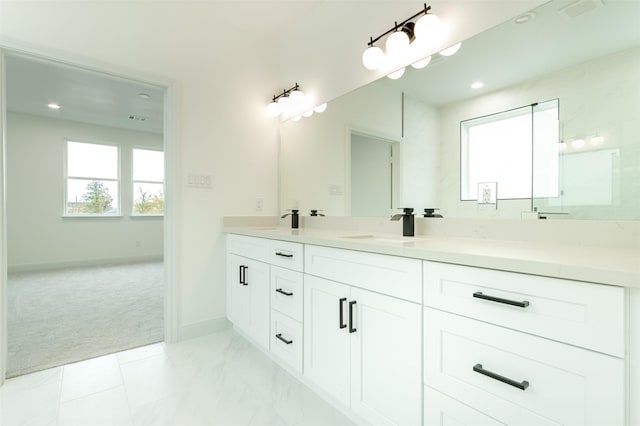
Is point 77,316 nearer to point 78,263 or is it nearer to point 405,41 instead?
point 78,263

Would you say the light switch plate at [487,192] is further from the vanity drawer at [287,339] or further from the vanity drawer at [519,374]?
the vanity drawer at [287,339]

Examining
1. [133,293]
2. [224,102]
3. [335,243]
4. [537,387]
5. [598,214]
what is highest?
[224,102]

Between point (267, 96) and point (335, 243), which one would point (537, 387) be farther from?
point (267, 96)

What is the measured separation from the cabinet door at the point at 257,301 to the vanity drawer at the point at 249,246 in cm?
5

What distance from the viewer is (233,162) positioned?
257 cm

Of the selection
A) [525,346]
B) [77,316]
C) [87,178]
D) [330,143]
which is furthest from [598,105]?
[87,178]

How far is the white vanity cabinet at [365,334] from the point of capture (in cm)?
108

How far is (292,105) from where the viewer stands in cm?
264

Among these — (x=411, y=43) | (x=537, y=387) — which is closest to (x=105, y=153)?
(x=411, y=43)

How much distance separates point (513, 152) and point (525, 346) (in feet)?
2.95

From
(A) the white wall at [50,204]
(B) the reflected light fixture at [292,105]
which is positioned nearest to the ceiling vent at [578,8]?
(B) the reflected light fixture at [292,105]

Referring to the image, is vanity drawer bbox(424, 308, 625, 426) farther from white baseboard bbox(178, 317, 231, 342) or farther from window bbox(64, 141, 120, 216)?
window bbox(64, 141, 120, 216)

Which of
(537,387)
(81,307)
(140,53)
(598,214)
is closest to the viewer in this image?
(537,387)

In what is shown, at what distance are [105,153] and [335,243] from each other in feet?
20.2
